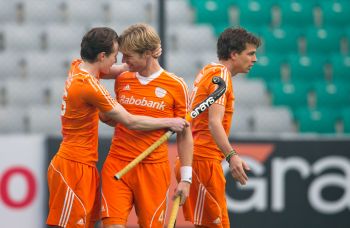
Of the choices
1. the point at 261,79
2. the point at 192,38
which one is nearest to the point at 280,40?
the point at 261,79

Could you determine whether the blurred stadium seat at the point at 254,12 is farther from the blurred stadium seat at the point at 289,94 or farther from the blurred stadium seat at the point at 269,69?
the blurred stadium seat at the point at 289,94

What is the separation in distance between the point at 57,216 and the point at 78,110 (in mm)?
705

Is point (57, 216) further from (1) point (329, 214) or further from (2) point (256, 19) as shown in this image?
(2) point (256, 19)

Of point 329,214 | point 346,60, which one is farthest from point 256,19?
point 329,214

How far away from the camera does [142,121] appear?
219 inches

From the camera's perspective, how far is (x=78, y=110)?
564 cm

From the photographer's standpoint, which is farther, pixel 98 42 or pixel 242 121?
pixel 242 121

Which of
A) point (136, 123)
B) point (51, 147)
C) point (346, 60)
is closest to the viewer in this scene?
point (136, 123)

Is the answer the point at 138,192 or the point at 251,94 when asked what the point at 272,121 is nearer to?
the point at 251,94

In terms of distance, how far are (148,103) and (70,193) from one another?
773 millimetres

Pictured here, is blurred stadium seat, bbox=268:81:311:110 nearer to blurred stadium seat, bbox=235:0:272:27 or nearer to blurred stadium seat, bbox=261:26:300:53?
blurred stadium seat, bbox=261:26:300:53

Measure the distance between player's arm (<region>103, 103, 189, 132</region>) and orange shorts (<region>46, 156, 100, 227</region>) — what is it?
1.43 ft

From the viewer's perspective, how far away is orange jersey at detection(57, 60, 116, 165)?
5.55m

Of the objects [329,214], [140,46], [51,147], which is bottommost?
[329,214]
